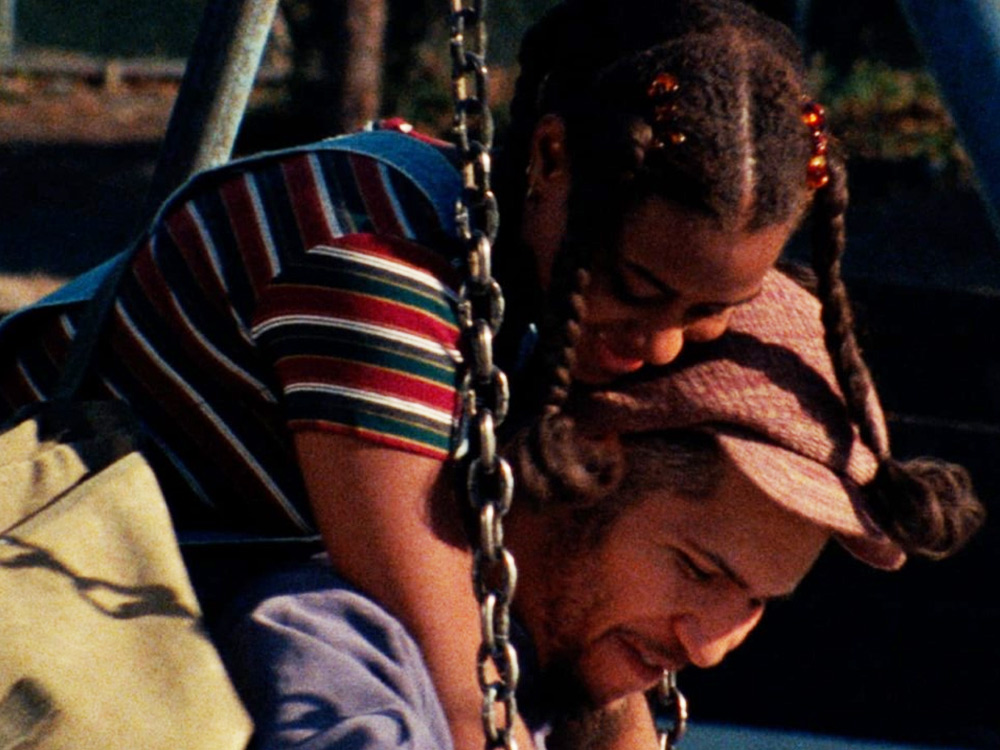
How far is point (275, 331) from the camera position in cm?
225

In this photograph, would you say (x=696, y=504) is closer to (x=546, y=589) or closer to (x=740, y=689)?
(x=546, y=589)

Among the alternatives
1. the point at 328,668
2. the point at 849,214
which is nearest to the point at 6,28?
the point at 849,214

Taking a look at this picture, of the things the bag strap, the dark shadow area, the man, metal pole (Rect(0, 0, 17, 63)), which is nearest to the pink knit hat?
the man

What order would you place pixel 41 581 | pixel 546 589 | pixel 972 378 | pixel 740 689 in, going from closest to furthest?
pixel 41 581
pixel 546 589
pixel 740 689
pixel 972 378

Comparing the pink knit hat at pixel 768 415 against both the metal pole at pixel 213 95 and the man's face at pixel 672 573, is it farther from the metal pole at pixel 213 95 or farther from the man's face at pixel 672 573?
the metal pole at pixel 213 95

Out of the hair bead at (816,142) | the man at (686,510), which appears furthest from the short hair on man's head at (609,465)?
the hair bead at (816,142)

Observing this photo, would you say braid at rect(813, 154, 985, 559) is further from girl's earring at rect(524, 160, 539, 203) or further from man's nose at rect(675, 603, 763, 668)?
girl's earring at rect(524, 160, 539, 203)

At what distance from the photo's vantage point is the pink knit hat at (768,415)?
2.39 m

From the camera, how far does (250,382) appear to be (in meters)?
2.32

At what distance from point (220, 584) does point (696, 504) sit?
578 millimetres

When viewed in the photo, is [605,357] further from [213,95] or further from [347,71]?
[347,71]

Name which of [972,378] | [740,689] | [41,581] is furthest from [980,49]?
[972,378]

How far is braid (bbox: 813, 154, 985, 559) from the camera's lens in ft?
8.15

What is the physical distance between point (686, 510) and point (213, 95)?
38.8 inches
